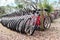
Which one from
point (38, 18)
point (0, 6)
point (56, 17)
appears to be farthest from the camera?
point (56, 17)

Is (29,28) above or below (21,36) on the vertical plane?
above

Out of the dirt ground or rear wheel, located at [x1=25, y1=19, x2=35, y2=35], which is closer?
the dirt ground

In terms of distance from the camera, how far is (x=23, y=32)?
5094mm

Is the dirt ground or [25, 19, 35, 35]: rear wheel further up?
[25, 19, 35, 35]: rear wheel

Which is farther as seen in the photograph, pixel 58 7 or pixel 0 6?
pixel 58 7

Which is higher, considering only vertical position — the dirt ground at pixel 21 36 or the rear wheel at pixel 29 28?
the rear wheel at pixel 29 28

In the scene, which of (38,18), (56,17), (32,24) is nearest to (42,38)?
(32,24)

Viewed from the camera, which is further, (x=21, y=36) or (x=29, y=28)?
(x=29, y=28)

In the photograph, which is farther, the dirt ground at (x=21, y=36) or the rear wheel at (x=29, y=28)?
the rear wheel at (x=29, y=28)

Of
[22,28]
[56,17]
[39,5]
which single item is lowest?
[56,17]

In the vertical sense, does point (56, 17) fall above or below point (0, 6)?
below

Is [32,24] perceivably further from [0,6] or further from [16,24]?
[0,6]

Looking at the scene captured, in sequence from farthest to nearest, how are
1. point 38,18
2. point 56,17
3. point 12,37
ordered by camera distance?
point 56,17 < point 38,18 < point 12,37

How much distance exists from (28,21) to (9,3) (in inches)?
93.1
